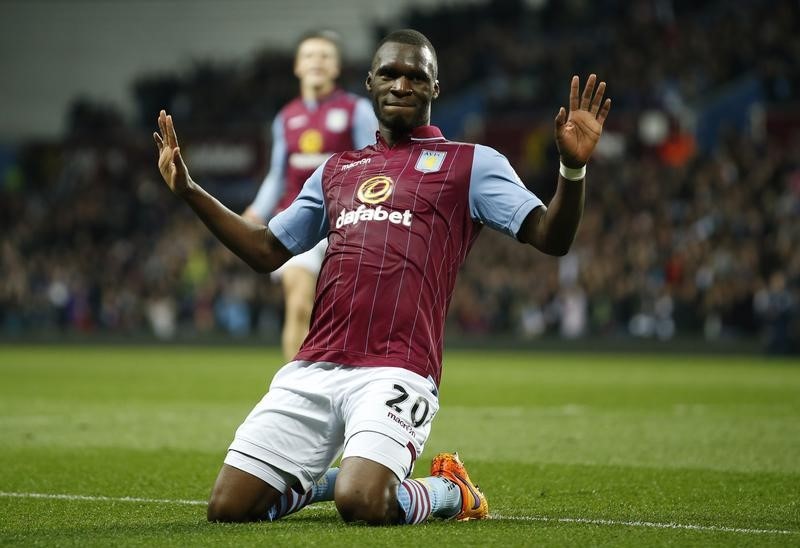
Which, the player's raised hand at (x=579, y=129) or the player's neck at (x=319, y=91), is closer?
the player's raised hand at (x=579, y=129)

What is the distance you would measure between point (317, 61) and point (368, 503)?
4.83 meters

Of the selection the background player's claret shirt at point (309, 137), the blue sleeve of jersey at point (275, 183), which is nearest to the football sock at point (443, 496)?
the blue sleeve of jersey at point (275, 183)

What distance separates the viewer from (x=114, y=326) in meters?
28.9

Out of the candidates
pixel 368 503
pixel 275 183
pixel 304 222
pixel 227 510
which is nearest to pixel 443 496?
pixel 368 503

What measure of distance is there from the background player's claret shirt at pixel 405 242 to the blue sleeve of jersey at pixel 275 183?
134 inches

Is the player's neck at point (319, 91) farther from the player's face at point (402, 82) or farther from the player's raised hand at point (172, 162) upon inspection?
the player's raised hand at point (172, 162)

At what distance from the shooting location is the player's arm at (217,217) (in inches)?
194

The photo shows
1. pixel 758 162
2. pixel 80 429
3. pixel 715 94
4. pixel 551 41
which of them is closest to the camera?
pixel 80 429

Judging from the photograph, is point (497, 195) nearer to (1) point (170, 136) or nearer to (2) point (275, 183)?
(1) point (170, 136)

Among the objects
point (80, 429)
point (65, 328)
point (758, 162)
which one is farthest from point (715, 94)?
point (80, 429)

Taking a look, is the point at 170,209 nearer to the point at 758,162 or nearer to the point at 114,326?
the point at 114,326

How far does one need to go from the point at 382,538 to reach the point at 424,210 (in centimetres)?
132

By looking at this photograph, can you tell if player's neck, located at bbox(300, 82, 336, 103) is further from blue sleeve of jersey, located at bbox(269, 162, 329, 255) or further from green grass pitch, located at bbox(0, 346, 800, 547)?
blue sleeve of jersey, located at bbox(269, 162, 329, 255)

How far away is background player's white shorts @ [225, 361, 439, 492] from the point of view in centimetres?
462
